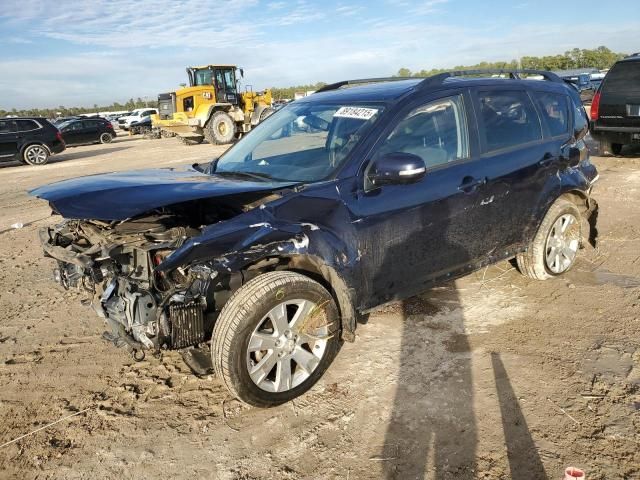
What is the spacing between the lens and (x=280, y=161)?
3.85 m

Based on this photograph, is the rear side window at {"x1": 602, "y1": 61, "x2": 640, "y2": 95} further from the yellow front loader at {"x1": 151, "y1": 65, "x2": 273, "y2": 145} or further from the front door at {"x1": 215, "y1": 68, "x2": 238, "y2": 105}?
the front door at {"x1": 215, "y1": 68, "x2": 238, "y2": 105}

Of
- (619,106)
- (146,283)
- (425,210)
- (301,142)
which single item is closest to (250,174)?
(301,142)

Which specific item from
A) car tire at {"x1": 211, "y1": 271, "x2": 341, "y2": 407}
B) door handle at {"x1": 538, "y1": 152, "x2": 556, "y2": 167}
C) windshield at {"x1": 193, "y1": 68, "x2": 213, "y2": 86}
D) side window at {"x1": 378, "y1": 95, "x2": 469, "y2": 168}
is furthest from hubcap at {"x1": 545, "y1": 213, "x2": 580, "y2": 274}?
windshield at {"x1": 193, "y1": 68, "x2": 213, "y2": 86}

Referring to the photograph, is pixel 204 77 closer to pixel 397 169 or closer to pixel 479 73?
pixel 479 73

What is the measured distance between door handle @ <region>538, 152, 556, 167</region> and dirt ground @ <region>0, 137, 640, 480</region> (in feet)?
3.67

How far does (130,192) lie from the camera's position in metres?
3.10

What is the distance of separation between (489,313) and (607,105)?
766 cm

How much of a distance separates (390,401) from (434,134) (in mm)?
1863

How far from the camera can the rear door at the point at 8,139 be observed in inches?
656

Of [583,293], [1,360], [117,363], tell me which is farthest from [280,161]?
[583,293]

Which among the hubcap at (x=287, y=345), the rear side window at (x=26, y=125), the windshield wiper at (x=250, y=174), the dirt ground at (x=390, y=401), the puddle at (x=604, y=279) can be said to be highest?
the rear side window at (x=26, y=125)

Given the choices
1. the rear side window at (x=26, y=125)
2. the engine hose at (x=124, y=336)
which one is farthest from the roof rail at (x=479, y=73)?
the rear side window at (x=26, y=125)

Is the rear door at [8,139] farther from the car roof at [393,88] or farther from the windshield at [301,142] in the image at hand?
the car roof at [393,88]

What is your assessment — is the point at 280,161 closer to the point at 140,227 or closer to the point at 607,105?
the point at 140,227
